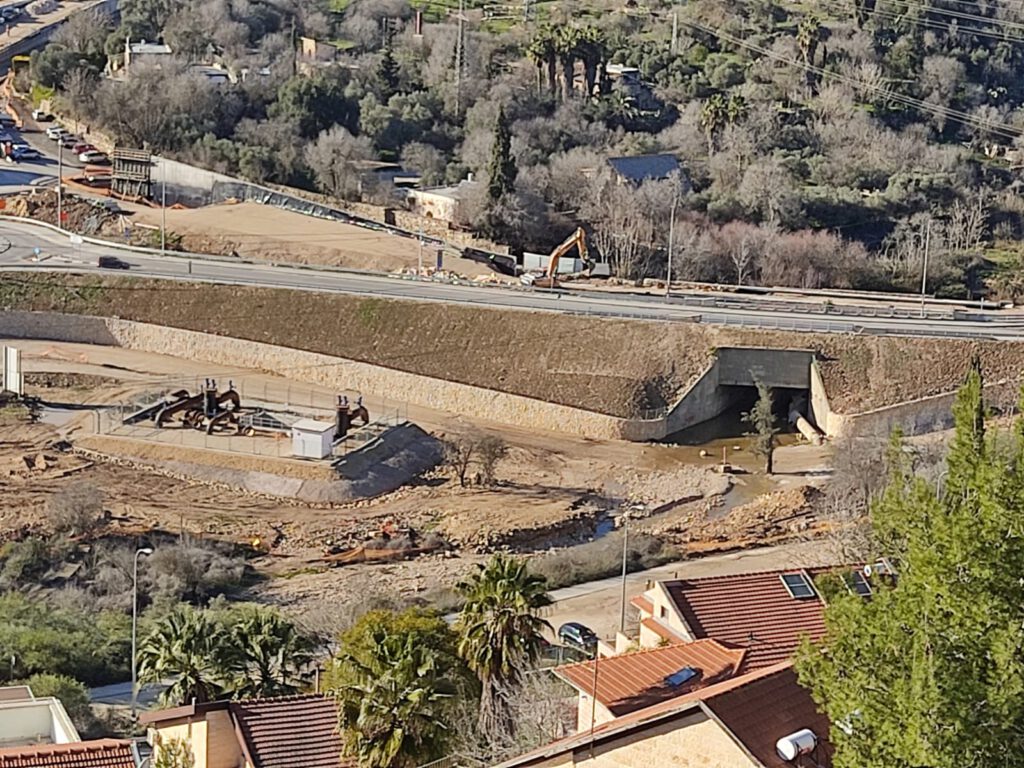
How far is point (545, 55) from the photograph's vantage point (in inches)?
4343

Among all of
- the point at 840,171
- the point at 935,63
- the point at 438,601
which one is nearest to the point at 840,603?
the point at 438,601

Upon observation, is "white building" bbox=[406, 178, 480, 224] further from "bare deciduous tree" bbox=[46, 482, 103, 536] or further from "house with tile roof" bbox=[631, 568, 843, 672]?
"house with tile roof" bbox=[631, 568, 843, 672]

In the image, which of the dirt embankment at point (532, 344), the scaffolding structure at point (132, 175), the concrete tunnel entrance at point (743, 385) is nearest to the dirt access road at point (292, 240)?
the scaffolding structure at point (132, 175)

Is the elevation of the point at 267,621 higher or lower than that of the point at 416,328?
higher

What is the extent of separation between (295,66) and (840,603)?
9827 cm

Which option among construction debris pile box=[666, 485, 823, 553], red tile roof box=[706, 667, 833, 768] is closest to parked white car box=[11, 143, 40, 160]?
construction debris pile box=[666, 485, 823, 553]

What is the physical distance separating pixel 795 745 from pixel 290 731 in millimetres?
8769

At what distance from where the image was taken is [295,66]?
112 m

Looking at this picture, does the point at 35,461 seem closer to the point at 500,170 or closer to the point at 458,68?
the point at 500,170

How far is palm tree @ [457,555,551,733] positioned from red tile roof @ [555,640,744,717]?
6.42 feet

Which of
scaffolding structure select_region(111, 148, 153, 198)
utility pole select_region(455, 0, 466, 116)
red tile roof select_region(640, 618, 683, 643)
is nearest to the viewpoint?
red tile roof select_region(640, 618, 683, 643)

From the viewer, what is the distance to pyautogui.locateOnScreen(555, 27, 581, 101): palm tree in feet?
359

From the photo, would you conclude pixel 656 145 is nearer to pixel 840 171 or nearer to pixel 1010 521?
pixel 840 171

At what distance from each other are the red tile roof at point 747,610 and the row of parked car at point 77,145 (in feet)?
231
